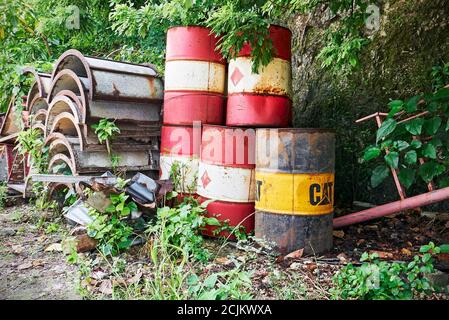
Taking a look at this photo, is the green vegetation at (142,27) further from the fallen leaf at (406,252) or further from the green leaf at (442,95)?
the fallen leaf at (406,252)

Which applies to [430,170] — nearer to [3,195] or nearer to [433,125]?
Answer: [433,125]

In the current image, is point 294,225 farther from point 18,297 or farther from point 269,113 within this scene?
point 18,297

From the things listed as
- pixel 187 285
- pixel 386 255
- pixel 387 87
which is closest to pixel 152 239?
pixel 187 285

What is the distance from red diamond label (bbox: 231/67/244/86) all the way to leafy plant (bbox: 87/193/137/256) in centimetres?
142

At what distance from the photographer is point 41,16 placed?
21.0 feet

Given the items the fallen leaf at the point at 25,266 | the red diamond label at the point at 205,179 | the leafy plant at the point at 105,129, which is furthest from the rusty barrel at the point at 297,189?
the fallen leaf at the point at 25,266

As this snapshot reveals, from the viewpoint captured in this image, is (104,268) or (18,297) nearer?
(18,297)

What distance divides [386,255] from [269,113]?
1524mm

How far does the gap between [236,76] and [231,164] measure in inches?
33.4

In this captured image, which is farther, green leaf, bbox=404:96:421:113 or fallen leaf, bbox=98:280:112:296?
green leaf, bbox=404:96:421:113

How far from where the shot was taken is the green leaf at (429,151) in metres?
2.86

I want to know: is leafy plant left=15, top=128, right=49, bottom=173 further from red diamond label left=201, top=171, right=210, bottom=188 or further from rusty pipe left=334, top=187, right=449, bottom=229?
rusty pipe left=334, top=187, right=449, bottom=229

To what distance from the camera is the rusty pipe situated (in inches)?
117

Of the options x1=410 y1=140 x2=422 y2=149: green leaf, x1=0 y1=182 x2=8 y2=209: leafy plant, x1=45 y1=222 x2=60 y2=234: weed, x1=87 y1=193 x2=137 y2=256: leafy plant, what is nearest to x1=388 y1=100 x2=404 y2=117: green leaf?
x1=410 y1=140 x2=422 y2=149: green leaf
